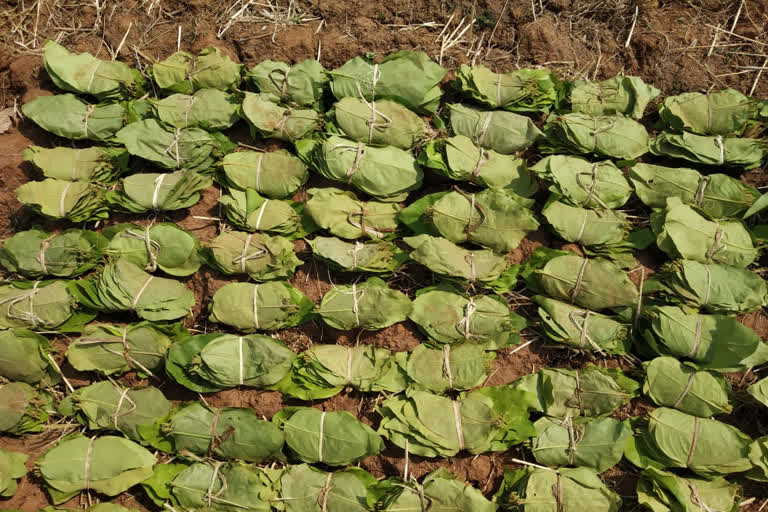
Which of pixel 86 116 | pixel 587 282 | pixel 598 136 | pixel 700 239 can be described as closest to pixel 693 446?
pixel 587 282

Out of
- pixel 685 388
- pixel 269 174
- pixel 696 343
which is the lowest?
pixel 685 388

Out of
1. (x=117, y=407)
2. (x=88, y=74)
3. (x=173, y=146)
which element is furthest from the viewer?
(x=88, y=74)

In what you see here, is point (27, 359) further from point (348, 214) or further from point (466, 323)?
point (466, 323)

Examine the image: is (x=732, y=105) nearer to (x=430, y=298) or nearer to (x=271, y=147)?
(x=430, y=298)

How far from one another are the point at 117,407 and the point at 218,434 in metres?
0.76

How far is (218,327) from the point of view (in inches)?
172

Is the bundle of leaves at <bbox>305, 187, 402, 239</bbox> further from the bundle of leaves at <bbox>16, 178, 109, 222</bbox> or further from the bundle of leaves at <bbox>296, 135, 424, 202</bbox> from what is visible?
the bundle of leaves at <bbox>16, 178, 109, 222</bbox>

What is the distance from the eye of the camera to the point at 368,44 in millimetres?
4926

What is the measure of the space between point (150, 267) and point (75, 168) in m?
1.09

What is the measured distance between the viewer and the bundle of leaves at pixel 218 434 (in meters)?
4.02

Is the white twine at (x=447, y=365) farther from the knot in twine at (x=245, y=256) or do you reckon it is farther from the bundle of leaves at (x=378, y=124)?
the bundle of leaves at (x=378, y=124)

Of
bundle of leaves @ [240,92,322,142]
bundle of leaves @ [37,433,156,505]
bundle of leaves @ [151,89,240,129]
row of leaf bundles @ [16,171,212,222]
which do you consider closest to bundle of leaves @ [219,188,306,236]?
row of leaf bundles @ [16,171,212,222]

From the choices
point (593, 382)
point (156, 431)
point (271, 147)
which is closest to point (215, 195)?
point (271, 147)

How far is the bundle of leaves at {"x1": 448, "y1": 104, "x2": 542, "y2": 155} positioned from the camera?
4.51m
